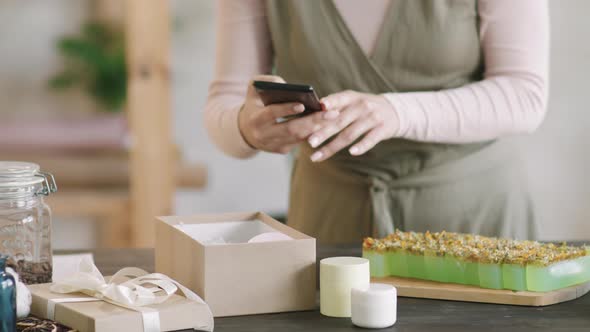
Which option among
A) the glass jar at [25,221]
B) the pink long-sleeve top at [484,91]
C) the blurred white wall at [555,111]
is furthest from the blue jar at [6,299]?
the blurred white wall at [555,111]

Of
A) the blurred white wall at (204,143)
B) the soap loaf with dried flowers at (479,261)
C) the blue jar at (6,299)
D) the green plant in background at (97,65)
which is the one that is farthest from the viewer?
the blurred white wall at (204,143)

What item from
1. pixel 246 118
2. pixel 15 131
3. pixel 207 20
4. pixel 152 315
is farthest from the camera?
pixel 207 20

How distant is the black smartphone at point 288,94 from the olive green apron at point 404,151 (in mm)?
350

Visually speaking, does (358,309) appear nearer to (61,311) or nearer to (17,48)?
(61,311)

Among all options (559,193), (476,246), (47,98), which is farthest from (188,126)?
(476,246)

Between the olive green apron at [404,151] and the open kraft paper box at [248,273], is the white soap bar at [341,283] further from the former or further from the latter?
the olive green apron at [404,151]

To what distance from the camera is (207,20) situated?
3.89m

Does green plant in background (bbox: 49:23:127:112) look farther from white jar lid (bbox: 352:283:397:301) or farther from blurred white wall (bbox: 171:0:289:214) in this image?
white jar lid (bbox: 352:283:397:301)

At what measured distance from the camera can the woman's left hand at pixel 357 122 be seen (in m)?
1.43

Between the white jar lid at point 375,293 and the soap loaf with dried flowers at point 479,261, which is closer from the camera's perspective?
the white jar lid at point 375,293

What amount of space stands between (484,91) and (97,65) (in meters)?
2.49

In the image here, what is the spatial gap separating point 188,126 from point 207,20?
1.57ft

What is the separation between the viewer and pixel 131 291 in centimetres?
108

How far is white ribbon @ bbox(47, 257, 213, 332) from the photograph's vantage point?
1043mm
